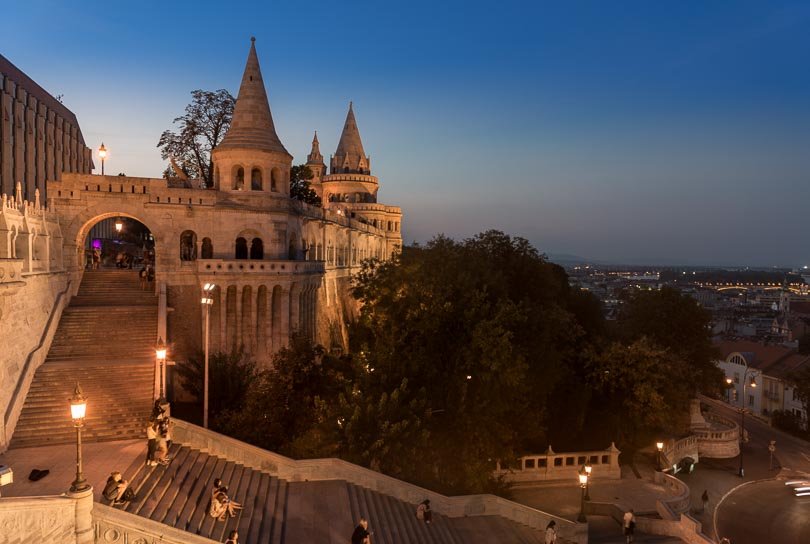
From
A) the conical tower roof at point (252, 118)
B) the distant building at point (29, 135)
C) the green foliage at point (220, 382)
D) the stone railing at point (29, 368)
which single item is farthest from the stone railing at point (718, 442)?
the distant building at point (29, 135)

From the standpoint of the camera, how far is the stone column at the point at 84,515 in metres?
13.3

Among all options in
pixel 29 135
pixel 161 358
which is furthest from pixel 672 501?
pixel 29 135

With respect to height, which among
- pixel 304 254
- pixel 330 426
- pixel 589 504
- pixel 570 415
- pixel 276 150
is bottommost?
pixel 589 504

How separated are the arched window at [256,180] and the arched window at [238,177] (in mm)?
493

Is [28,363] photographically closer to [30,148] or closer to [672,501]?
[672,501]

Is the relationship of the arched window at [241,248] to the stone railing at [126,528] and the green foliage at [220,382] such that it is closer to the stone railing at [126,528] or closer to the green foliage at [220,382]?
the green foliage at [220,382]

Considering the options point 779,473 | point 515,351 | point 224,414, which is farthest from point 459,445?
point 779,473

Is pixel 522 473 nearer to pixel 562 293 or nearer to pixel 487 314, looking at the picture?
pixel 487 314

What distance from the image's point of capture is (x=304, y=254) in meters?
34.8

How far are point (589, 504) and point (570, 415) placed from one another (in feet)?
25.4

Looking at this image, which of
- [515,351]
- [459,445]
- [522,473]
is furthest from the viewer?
[522,473]

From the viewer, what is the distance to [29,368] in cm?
2130

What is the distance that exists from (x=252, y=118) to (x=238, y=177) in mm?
3384

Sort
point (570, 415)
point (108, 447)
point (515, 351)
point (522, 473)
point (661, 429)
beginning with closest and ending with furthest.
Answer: point (108, 447), point (515, 351), point (522, 473), point (570, 415), point (661, 429)
